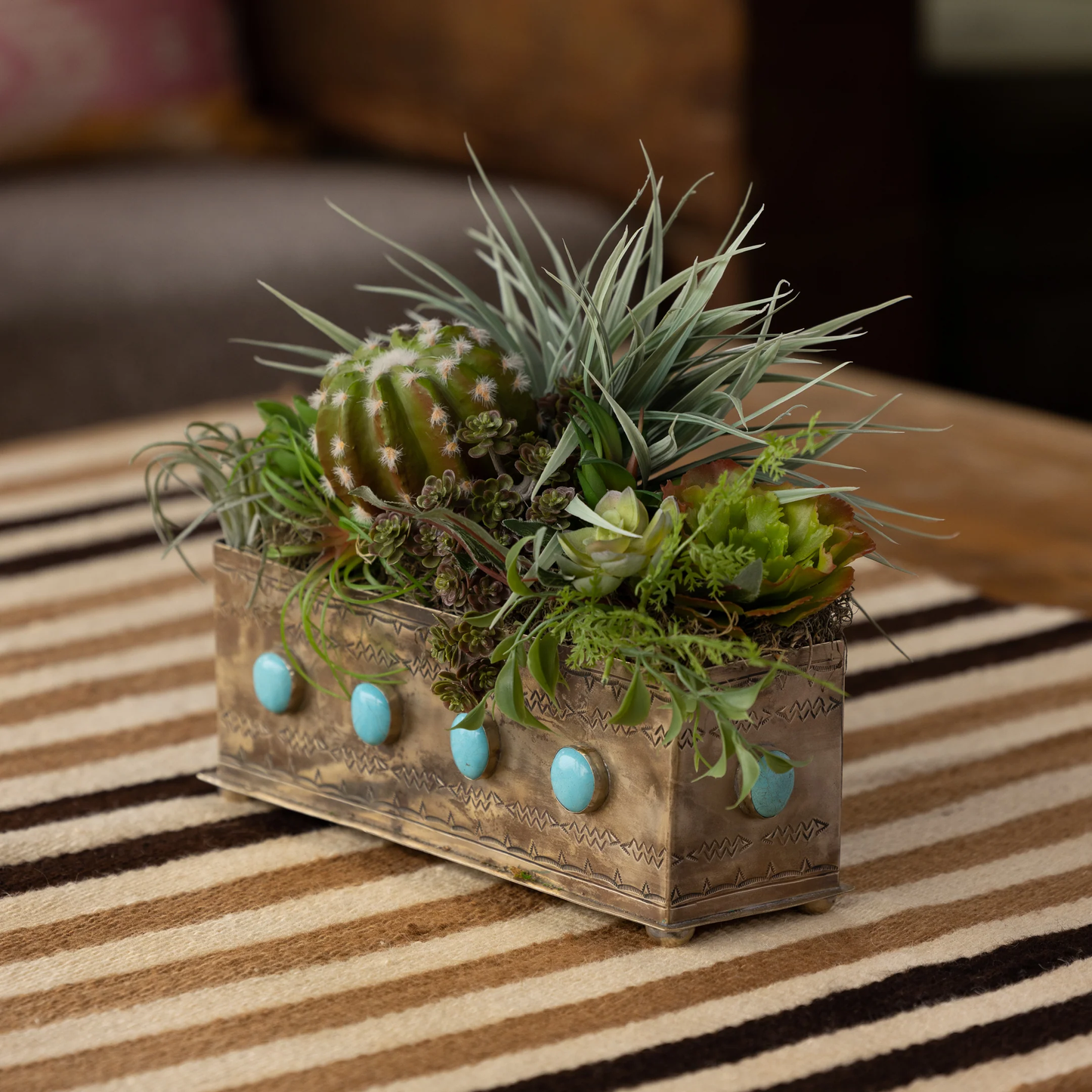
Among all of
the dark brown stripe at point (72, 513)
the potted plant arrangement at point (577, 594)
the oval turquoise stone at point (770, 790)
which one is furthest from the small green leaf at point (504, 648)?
the dark brown stripe at point (72, 513)

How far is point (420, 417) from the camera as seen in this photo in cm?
57

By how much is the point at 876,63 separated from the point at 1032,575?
3.26 feet

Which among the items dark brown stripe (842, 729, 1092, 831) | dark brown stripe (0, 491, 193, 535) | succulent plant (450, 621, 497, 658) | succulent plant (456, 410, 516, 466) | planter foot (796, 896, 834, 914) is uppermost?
succulent plant (456, 410, 516, 466)

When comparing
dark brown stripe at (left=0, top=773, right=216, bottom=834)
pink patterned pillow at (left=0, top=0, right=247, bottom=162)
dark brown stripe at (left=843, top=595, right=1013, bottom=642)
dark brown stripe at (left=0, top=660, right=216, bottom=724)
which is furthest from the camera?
pink patterned pillow at (left=0, top=0, right=247, bottom=162)

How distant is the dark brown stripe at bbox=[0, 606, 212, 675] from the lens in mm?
889

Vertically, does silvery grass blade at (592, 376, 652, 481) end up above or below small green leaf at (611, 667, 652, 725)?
above

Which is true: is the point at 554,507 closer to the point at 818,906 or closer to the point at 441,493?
the point at 441,493

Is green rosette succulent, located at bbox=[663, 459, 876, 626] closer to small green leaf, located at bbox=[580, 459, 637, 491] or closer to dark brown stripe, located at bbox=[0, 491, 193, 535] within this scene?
small green leaf, located at bbox=[580, 459, 637, 491]

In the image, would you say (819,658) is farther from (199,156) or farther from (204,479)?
(199,156)

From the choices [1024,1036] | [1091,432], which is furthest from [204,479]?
[1091,432]

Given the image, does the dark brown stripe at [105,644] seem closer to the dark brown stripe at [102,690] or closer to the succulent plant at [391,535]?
the dark brown stripe at [102,690]

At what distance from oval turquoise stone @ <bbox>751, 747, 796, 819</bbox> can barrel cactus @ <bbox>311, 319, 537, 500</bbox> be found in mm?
156

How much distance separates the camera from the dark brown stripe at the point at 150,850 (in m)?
0.64

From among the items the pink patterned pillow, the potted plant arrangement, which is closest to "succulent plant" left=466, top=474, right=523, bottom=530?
the potted plant arrangement
